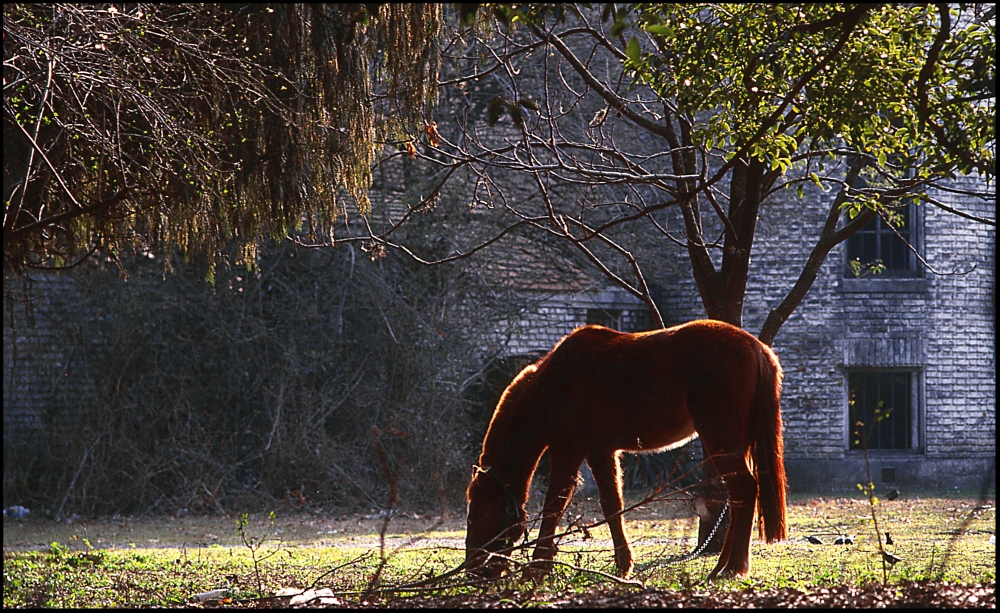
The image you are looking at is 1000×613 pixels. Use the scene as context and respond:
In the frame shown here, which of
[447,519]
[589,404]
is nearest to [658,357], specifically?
[589,404]

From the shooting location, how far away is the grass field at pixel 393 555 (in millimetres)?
5930

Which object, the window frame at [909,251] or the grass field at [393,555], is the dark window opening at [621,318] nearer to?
the window frame at [909,251]

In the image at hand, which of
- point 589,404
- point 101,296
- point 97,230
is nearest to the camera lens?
point 589,404

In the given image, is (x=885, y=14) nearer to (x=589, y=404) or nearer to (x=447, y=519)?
(x=589, y=404)

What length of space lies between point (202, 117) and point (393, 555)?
3603 millimetres

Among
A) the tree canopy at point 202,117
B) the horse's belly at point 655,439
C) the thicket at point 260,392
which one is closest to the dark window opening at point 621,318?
the thicket at point 260,392

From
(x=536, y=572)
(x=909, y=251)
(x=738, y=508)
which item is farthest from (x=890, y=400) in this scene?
(x=536, y=572)

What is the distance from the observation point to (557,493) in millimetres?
6551

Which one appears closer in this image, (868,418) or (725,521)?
(725,521)

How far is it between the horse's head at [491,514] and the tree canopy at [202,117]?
274 cm

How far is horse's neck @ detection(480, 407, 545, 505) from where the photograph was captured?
6.56m

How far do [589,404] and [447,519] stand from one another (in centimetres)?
734

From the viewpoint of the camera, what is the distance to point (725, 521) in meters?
8.40

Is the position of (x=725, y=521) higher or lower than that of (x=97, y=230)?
lower
